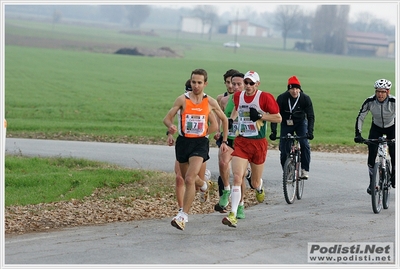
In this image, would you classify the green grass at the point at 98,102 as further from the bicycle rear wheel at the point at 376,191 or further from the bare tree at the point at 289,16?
the bare tree at the point at 289,16

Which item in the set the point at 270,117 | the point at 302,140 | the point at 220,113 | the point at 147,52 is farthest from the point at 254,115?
the point at 147,52

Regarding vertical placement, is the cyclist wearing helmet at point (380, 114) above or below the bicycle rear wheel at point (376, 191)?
above

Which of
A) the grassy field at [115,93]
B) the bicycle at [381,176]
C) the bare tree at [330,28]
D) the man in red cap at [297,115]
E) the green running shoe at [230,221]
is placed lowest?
the grassy field at [115,93]

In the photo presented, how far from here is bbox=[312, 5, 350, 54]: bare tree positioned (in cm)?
14188

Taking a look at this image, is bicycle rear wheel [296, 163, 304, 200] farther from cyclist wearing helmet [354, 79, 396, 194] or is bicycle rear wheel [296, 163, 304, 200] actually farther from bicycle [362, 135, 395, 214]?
bicycle [362, 135, 395, 214]

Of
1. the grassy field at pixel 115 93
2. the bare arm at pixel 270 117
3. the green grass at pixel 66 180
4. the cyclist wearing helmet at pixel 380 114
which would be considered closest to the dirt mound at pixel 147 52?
the grassy field at pixel 115 93

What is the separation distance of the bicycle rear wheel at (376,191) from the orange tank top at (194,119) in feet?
9.91

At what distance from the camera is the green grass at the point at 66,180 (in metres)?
14.2

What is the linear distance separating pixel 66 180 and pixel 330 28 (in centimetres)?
13618

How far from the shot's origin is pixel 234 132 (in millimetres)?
11867

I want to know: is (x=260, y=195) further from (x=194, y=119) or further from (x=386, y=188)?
(x=194, y=119)

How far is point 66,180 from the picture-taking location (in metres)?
15.5

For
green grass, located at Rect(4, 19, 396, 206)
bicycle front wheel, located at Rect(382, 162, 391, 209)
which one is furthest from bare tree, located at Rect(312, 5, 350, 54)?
bicycle front wheel, located at Rect(382, 162, 391, 209)

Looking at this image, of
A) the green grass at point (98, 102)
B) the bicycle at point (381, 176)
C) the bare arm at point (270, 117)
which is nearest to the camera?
the bare arm at point (270, 117)
